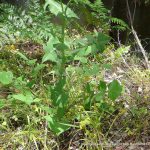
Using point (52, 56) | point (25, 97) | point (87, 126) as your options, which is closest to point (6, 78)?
point (25, 97)

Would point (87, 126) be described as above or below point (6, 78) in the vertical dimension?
below

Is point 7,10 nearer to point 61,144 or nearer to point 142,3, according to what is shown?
point 61,144

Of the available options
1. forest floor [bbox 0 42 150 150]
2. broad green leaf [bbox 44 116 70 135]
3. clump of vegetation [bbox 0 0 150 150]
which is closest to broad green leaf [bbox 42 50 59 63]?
clump of vegetation [bbox 0 0 150 150]

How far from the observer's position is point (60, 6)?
2244 mm

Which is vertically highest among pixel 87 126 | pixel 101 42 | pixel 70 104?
pixel 101 42

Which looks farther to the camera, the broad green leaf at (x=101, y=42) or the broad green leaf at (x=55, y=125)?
the broad green leaf at (x=101, y=42)

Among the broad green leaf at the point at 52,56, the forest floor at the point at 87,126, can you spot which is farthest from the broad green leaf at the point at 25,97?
the broad green leaf at the point at 52,56

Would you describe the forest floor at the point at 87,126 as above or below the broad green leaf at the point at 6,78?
below

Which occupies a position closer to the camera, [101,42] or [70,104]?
[101,42]

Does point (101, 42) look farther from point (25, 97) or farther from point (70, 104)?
point (25, 97)

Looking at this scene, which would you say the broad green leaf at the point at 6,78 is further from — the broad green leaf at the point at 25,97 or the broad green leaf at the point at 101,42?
the broad green leaf at the point at 101,42

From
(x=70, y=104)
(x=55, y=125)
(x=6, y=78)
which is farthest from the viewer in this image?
(x=70, y=104)

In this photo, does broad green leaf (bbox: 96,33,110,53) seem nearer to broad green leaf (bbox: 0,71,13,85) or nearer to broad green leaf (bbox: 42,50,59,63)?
broad green leaf (bbox: 42,50,59,63)

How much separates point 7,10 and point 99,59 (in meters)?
0.89
